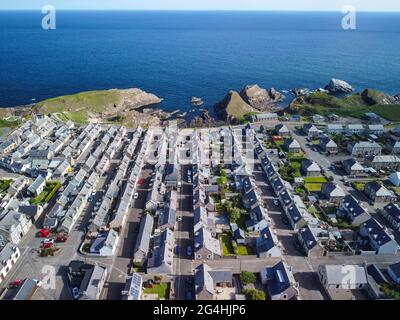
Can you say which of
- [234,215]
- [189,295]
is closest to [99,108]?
[234,215]

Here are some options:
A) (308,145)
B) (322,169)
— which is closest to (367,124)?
(308,145)

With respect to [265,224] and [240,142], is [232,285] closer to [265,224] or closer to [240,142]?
[265,224]

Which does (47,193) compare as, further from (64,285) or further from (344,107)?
(344,107)

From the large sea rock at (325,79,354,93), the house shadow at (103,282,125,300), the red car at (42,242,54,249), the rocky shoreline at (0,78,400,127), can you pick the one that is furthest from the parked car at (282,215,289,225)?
the large sea rock at (325,79,354,93)

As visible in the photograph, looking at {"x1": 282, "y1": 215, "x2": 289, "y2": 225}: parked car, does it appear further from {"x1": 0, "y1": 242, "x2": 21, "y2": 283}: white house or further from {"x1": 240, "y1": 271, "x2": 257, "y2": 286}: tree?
{"x1": 0, "y1": 242, "x2": 21, "y2": 283}: white house

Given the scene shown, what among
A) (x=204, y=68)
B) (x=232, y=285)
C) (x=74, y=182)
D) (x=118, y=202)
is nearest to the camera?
(x=232, y=285)

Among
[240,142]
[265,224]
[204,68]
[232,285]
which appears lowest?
[232,285]
